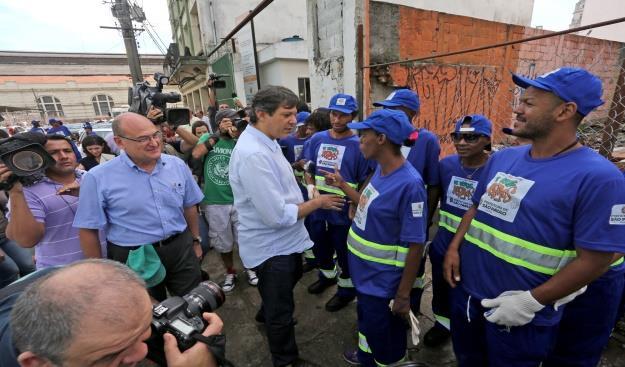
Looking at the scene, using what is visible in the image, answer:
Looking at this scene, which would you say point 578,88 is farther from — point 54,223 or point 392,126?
point 54,223

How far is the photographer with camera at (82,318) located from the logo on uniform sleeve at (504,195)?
1550mm

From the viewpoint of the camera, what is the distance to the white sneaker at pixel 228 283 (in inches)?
128

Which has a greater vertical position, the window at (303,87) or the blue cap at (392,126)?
the window at (303,87)

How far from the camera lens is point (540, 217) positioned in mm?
1264

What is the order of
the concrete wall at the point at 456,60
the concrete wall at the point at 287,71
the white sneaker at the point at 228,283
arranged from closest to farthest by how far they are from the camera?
the white sneaker at the point at 228,283 < the concrete wall at the point at 456,60 < the concrete wall at the point at 287,71

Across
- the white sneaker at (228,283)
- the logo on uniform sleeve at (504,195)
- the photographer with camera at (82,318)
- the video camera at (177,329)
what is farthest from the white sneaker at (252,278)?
the logo on uniform sleeve at (504,195)

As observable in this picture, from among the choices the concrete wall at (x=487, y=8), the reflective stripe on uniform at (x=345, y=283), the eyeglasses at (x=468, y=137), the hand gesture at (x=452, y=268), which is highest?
the concrete wall at (x=487, y=8)

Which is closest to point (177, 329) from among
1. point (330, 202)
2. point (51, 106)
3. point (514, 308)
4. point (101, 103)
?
point (330, 202)

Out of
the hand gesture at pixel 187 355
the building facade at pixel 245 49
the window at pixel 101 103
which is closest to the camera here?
the hand gesture at pixel 187 355

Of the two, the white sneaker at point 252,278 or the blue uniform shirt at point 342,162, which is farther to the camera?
the white sneaker at point 252,278

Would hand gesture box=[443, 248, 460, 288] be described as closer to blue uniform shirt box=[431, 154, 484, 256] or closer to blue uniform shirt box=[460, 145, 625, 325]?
blue uniform shirt box=[460, 145, 625, 325]

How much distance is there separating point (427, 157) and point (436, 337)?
1505 millimetres

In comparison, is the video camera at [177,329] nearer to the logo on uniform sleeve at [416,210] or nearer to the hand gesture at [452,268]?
the logo on uniform sleeve at [416,210]

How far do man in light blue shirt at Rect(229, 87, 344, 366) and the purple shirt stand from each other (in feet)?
3.68
